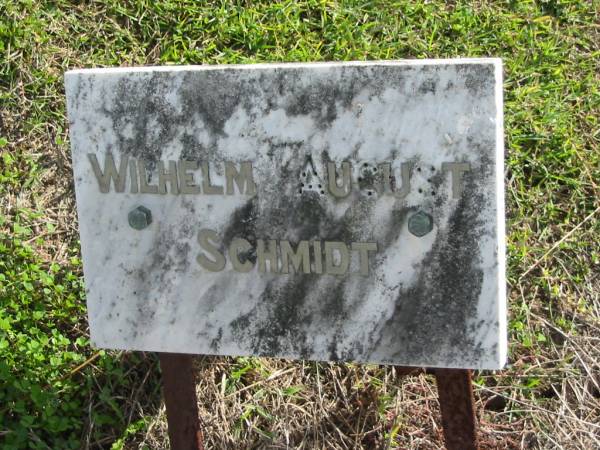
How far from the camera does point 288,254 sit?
6.23 feet

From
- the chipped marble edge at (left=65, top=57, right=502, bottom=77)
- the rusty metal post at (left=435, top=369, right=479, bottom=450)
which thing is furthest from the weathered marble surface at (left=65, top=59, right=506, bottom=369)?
the rusty metal post at (left=435, top=369, right=479, bottom=450)

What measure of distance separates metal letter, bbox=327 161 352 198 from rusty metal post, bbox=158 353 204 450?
58cm

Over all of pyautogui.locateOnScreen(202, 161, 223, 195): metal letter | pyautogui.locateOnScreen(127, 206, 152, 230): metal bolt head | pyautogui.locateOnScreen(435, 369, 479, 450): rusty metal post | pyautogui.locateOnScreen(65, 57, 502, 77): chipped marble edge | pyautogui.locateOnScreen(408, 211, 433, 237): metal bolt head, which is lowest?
pyautogui.locateOnScreen(435, 369, 479, 450): rusty metal post

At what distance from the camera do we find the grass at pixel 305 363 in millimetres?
2498

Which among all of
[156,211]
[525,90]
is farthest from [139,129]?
[525,90]

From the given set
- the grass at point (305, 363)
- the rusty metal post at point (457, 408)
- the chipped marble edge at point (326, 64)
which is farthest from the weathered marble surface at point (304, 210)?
the grass at point (305, 363)

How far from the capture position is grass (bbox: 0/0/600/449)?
8.20 ft

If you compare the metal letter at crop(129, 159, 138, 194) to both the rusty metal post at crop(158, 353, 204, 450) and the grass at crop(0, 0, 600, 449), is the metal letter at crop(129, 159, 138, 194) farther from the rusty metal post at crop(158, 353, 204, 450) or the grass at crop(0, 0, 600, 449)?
the grass at crop(0, 0, 600, 449)

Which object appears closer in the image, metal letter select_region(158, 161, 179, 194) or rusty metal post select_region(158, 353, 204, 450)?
metal letter select_region(158, 161, 179, 194)

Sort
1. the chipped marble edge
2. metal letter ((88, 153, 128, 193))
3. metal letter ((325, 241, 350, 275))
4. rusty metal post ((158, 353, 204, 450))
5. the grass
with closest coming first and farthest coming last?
the chipped marble edge < metal letter ((325, 241, 350, 275)) < metal letter ((88, 153, 128, 193)) < rusty metal post ((158, 353, 204, 450)) < the grass

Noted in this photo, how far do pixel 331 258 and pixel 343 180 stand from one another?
6.9 inches

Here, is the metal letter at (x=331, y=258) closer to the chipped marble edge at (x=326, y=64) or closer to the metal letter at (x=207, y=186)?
the metal letter at (x=207, y=186)

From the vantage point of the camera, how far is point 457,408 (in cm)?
202

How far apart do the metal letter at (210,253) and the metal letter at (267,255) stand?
0.09 m
